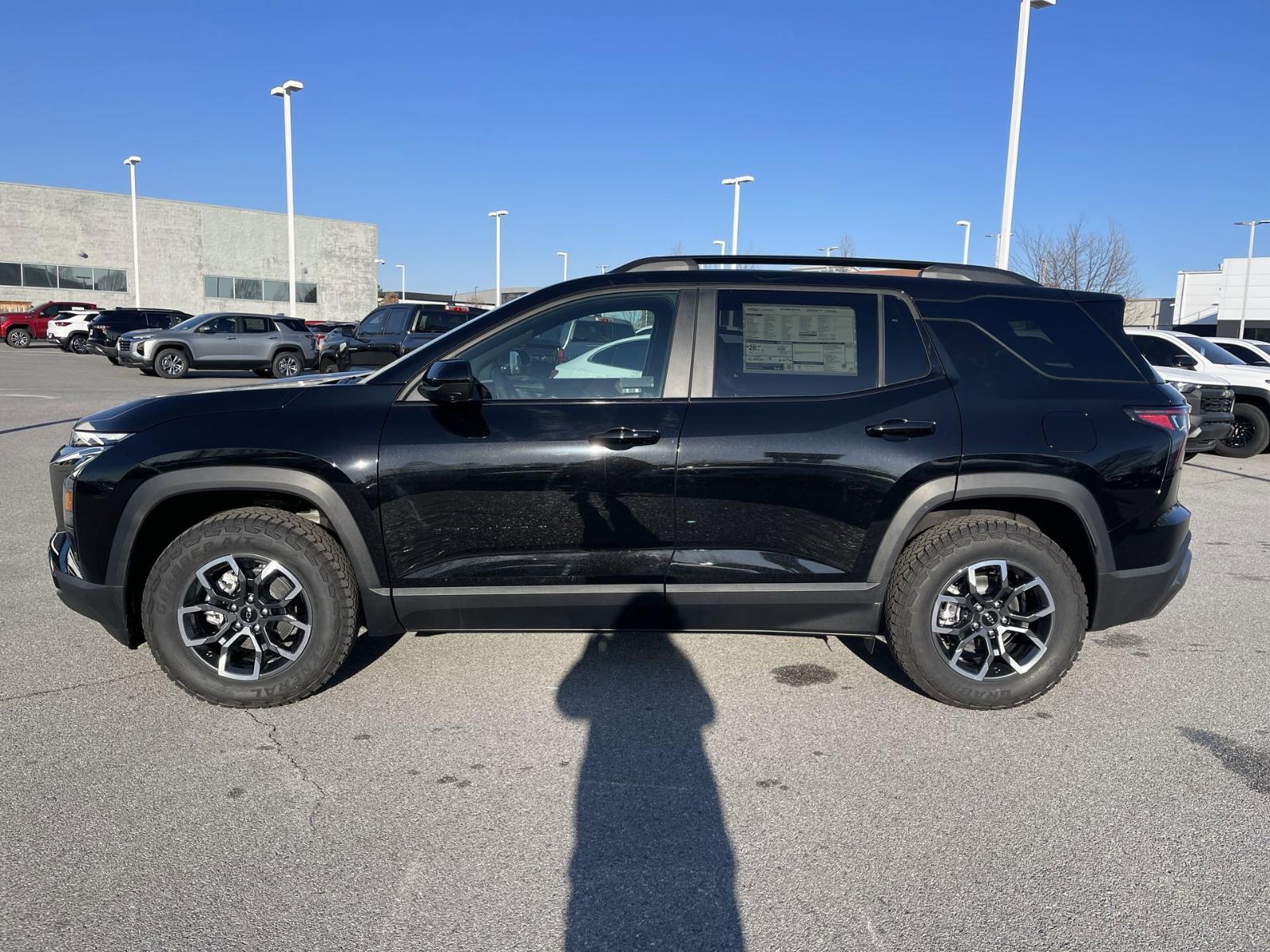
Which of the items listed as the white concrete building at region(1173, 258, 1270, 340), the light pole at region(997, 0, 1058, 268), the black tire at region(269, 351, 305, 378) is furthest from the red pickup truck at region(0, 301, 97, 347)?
the white concrete building at region(1173, 258, 1270, 340)

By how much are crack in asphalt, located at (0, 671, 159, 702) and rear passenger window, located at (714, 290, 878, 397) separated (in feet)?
9.46

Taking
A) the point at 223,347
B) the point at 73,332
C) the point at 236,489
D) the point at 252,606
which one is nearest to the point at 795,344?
the point at 236,489

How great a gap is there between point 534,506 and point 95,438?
1.86 metres

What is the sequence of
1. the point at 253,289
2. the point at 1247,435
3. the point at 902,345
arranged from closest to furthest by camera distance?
the point at 902,345
the point at 1247,435
the point at 253,289

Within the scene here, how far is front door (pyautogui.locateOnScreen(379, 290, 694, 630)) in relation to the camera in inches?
151

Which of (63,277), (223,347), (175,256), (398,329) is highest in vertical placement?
(175,256)

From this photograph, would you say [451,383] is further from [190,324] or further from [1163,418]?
[190,324]

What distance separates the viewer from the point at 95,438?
3.98m

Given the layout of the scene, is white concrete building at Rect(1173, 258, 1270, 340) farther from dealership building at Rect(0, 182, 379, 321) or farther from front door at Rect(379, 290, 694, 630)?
front door at Rect(379, 290, 694, 630)

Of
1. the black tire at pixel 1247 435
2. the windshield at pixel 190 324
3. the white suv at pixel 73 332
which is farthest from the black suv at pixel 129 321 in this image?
the black tire at pixel 1247 435

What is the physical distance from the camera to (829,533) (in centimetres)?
392

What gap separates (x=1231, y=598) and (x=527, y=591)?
4497 mm

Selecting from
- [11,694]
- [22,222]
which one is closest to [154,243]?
[22,222]

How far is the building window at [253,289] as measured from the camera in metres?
50.2
